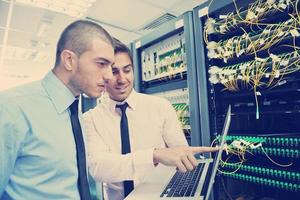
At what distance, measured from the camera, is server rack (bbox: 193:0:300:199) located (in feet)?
2.81

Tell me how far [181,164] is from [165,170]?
1.11ft

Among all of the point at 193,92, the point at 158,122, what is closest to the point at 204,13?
the point at 193,92

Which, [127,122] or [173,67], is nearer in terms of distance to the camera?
[127,122]

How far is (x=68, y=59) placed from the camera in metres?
0.99

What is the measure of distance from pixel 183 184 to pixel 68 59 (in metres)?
0.67

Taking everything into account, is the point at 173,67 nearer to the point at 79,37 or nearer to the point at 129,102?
the point at 129,102

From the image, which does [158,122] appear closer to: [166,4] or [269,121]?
[269,121]

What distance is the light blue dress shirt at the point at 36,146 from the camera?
74 cm

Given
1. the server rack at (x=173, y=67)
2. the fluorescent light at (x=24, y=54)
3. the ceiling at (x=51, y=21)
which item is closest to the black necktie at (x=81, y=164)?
the server rack at (x=173, y=67)

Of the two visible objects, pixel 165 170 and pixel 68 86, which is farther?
pixel 165 170

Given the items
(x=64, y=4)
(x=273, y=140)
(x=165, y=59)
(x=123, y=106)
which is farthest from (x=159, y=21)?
(x=273, y=140)

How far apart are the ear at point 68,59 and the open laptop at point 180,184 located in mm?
551

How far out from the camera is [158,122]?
53.3 inches

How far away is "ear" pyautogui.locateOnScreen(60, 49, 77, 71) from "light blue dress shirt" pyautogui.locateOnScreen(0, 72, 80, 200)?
0.11 metres
